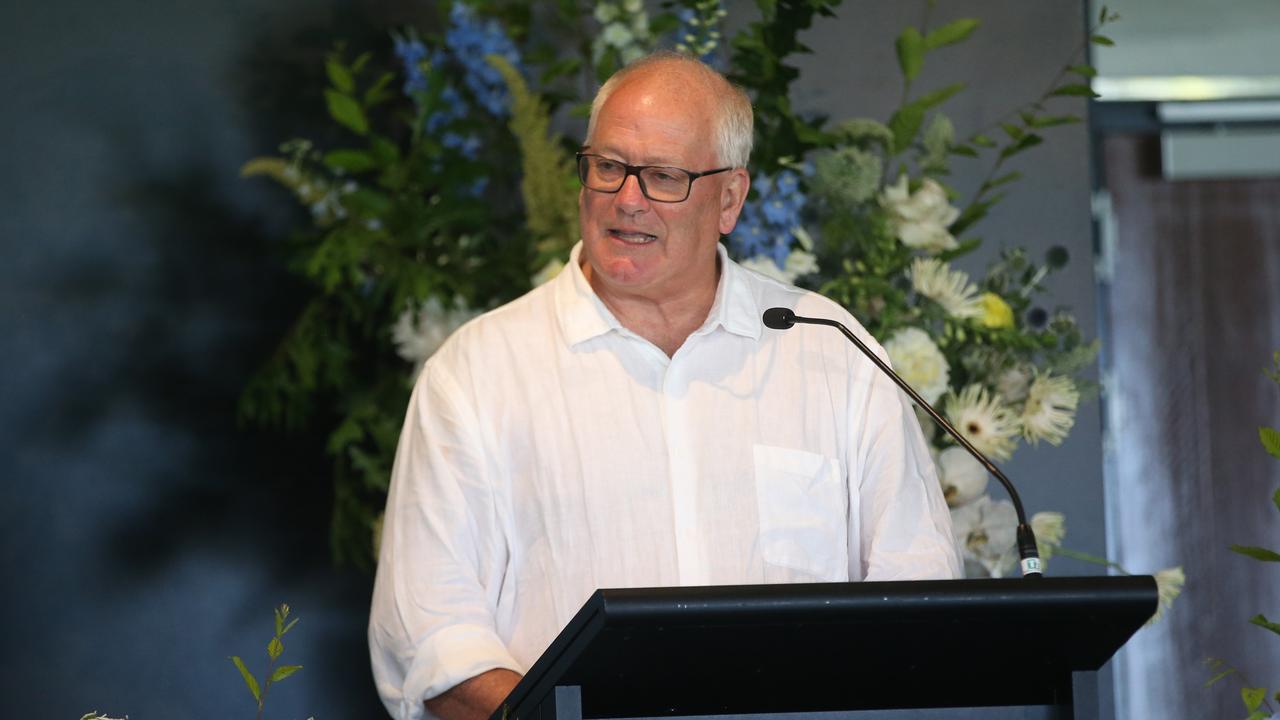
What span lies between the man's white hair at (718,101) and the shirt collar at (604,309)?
0.18m

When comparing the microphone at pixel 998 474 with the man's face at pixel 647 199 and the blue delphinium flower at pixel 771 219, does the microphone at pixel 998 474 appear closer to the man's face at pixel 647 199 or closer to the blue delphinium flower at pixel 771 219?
Answer: the man's face at pixel 647 199

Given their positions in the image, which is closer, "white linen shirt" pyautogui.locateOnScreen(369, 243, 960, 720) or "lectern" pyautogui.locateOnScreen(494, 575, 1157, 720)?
"lectern" pyautogui.locateOnScreen(494, 575, 1157, 720)

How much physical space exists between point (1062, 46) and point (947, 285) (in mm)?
983

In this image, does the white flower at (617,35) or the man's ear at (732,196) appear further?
the white flower at (617,35)

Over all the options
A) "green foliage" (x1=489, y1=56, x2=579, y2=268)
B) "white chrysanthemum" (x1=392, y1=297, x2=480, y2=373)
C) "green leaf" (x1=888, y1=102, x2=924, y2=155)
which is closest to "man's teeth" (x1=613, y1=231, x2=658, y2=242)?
"green foliage" (x1=489, y1=56, x2=579, y2=268)

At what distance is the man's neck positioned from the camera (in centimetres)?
239

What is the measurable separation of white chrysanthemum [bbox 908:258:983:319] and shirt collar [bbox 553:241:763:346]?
0.58m

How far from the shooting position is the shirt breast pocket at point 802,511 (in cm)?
227

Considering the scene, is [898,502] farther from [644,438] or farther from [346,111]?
[346,111]

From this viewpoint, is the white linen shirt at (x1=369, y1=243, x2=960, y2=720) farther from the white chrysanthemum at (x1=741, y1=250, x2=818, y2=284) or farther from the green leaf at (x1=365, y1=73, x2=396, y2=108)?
the green leaf at (x1=365, y1=73, x2=396, y2=108)

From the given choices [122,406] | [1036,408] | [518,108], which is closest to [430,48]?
[518,108]

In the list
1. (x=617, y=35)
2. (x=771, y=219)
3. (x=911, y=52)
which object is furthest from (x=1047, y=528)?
(x=617, y=35)

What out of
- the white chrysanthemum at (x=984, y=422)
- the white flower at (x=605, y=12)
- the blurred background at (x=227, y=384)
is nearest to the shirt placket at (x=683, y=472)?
the white chrysanthemum at (x=984, y=422)

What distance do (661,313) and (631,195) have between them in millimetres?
222
